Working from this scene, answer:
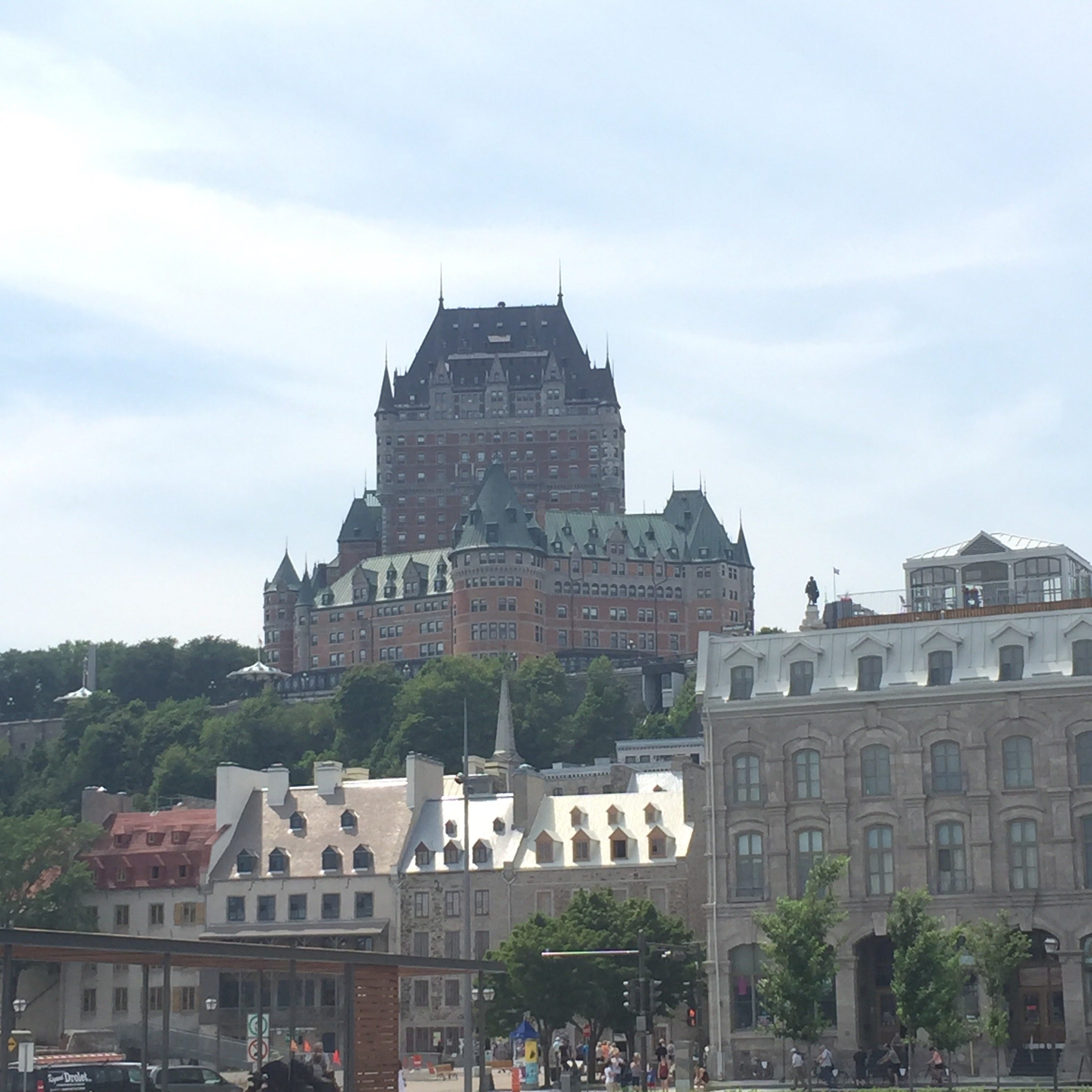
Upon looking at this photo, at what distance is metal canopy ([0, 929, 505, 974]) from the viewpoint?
35.3 metres

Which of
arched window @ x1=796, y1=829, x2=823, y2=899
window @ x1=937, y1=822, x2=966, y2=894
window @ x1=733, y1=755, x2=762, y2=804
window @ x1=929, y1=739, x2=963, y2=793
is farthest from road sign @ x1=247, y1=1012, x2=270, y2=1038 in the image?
window @ x1=929, y1=739, x2=963, y2=793

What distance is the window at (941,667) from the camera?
82312 millimetres

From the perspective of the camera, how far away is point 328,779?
114688mm

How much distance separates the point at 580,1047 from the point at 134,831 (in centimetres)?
3486

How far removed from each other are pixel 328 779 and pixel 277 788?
2961 mm

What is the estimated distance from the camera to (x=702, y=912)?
326 feet

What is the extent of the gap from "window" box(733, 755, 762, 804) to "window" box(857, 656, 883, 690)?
4948 mm

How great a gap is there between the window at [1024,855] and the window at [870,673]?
7.52 m

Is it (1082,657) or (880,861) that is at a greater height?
(1082,657)

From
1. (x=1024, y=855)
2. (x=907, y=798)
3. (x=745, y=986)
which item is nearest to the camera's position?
(x=1024, y=855)

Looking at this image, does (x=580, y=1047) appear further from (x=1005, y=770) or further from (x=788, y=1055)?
(x=1005, y=770)

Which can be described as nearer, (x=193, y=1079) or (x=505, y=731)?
(x=193, y=1079)

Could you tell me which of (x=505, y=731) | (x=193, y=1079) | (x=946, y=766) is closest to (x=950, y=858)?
(x=946, y=766)

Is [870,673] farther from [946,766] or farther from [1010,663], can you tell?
[1010,663]
